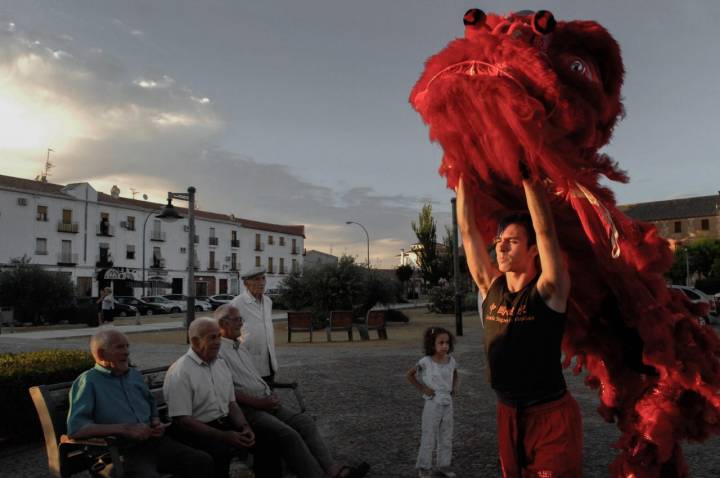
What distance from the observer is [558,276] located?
6.75 feet

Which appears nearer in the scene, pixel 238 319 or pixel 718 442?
pixel 238 319

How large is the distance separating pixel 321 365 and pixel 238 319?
5.98m

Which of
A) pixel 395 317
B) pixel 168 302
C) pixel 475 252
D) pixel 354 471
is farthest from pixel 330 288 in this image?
pixel 168 302

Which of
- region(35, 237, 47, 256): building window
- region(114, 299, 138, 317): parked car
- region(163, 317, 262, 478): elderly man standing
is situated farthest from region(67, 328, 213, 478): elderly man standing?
region(35, 237, 47, 256): building window

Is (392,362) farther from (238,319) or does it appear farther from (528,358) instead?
(528,358)

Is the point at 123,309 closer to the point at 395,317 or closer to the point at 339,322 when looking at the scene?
the point at 395,317

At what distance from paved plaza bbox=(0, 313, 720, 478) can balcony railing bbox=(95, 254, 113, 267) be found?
132 feet

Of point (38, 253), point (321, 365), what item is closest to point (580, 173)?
point (321, 365)

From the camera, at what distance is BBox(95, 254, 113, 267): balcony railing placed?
47.9 m

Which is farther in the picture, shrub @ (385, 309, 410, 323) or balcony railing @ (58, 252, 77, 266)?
balcony railing @ (58, 252, 77, 266)

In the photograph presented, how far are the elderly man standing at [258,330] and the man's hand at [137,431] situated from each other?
1572 mm

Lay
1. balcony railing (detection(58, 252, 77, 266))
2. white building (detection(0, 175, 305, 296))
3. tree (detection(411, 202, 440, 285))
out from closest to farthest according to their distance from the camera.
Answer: tree (detection(411, 202, 440, 285)) → white building (detection(0, 175, 305, 296)) → balcony railing (detection(58, 252, 77, 266))

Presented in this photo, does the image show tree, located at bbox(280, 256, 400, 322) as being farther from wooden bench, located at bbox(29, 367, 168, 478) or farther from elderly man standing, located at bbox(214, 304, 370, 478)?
wooden bench, located at bbox(29, 367, 168, 478)

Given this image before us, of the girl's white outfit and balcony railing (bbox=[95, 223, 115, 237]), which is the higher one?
balcony railing (bbox=[95, 223, 115, 237])
